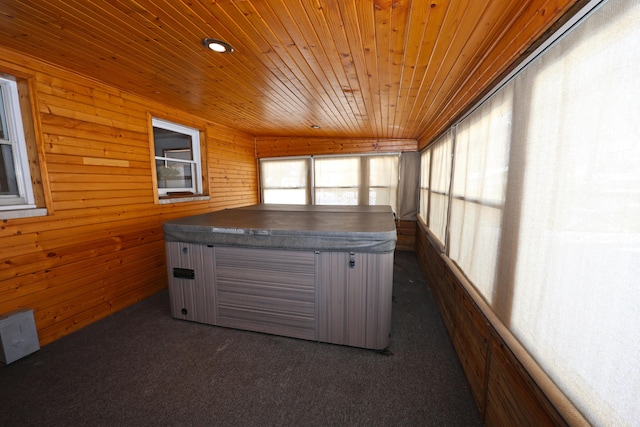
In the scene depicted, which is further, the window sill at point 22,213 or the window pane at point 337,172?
the window pane at point 337,172

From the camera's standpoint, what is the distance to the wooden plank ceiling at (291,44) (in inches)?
51.1

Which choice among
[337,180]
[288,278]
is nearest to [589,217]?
[288,278]

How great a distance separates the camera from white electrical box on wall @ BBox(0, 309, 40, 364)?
5.97ft

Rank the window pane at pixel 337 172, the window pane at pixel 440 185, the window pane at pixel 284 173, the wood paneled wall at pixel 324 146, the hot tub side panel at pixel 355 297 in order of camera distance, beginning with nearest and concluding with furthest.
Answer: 1. the hot tub side panel at pixel 355 297
2. the window pane at pixel 440 185
3. the wood paneled wall at pixel 324 146
4. the window pane at pixel 337 172
5. the window pane at pixel 284 173

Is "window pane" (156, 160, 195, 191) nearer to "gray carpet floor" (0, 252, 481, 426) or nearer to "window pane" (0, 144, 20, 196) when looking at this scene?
"window pane" (0, 144, 20, 196)

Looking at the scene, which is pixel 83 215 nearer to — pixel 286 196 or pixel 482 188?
pixel 482 188

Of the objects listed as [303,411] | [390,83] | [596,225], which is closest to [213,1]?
[390,83]

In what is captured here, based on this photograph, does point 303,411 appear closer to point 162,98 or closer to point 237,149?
point 162,98

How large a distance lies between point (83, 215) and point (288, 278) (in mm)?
1981

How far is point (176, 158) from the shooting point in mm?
3594

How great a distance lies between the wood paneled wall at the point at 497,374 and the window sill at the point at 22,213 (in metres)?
3.24

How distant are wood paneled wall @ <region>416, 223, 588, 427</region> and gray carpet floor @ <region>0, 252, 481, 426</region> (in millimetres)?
152

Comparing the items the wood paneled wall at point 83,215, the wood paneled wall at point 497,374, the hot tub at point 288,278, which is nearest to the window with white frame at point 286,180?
the wood paneled wall at point 83,215

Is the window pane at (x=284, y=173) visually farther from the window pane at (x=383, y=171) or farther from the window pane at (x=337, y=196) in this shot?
the window pane at (x=383, y=171)
